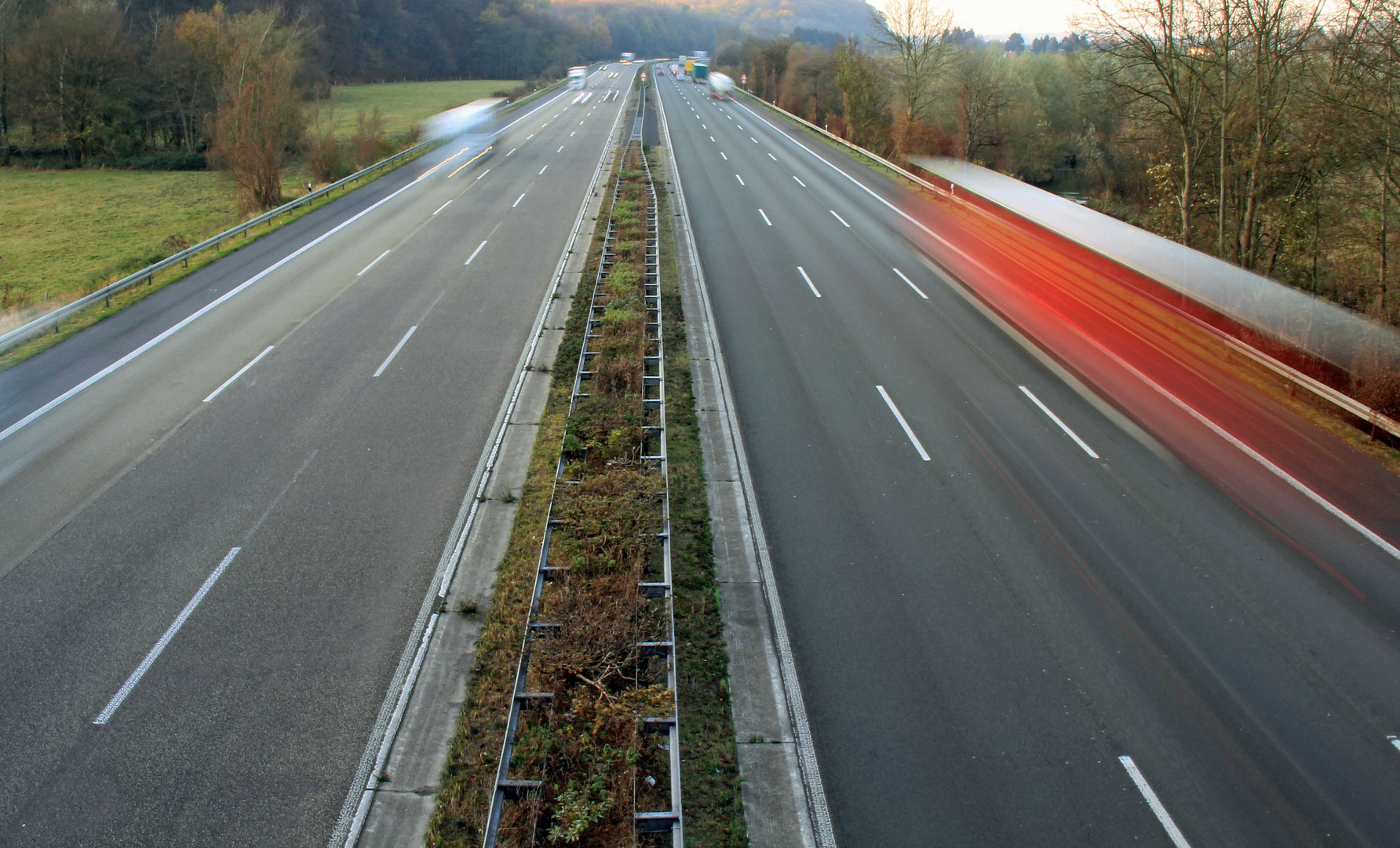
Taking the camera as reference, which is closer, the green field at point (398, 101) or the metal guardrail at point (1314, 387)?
the metal guardrail at point (1314, 387)

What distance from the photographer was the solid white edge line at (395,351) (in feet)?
48.9

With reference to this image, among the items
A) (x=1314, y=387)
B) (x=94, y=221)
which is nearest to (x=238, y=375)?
(x=1314, y=387)

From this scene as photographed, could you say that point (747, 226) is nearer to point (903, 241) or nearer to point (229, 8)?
point (903, 241)

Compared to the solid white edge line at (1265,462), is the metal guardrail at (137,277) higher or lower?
higher

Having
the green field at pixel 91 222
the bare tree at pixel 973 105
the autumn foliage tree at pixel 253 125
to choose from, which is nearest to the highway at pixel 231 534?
the green field at pixel 91 222

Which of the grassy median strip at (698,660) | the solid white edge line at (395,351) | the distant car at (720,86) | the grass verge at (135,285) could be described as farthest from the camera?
the distant car at (720,86)

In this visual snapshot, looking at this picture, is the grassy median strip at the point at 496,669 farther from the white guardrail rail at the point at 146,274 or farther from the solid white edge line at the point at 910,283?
the white guardrail rail at the point at 146,274

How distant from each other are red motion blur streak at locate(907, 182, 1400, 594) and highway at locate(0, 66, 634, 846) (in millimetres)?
10861

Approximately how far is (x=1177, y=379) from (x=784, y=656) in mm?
11023

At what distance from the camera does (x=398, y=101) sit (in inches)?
3014

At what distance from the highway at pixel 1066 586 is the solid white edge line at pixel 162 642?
6723 mm

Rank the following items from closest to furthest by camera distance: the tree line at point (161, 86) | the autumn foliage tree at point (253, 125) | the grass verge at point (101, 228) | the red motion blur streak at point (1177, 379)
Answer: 1. the red motion blur streak at point (1177, 379)
2. the grass verge at point (101, 228)
3. the autumn foliage tree at point (253, 125)
4. the tree line at point (161, 86)

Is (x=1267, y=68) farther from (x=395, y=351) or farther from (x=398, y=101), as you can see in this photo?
(x=398, y=101)

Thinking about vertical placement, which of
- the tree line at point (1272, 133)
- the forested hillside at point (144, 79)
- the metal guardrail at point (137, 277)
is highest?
the forested hillside at point (144, 79)
